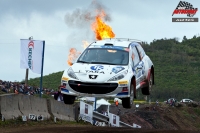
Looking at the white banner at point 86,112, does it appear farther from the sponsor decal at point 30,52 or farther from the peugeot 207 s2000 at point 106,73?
the peugeot 207 s2000 at point 106,73

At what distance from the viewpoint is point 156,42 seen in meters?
121

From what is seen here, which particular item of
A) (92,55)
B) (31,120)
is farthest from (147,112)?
(92,55)

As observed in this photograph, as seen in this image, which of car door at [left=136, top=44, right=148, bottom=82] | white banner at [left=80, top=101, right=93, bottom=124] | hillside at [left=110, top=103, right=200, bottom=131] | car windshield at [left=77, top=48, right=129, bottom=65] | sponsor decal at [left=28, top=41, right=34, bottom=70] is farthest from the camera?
hillside at [left=110, top=103, right=200, bottom=131]

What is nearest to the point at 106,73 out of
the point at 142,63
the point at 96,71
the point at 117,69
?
the point at 96,71

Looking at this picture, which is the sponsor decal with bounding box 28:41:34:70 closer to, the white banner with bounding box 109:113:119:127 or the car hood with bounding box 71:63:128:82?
the white banner with bounding box 109:113:119:127

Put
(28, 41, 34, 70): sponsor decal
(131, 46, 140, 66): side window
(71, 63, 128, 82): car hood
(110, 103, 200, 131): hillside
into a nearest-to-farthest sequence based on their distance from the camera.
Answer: (71, 63, 128, 82): car hood
(131, 46, 140, 66): side window
(28, 41, 34, 70): sponsor decal
(110, 103, 200, 131): hillside

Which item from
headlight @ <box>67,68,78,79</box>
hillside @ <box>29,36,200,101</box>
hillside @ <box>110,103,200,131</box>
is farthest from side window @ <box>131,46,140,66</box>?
hillside @ <box>29,36,200,101</box>

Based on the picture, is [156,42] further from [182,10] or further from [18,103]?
[18,103]

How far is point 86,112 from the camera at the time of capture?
87.0ft

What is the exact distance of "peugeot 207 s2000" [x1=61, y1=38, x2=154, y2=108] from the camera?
1695cm

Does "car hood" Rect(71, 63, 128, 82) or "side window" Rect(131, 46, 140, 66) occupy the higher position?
"side window" Rect(131, 46, 140, 66)

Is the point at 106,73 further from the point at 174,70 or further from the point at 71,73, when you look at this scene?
the point at 174,70

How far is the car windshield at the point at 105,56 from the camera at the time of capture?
1770 cm

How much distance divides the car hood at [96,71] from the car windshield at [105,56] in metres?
0.38
